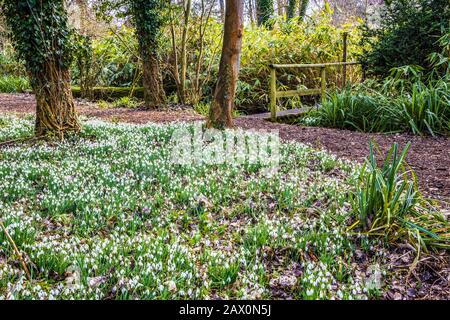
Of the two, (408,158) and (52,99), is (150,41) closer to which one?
(52,99)

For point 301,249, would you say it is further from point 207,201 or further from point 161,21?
point 161,21

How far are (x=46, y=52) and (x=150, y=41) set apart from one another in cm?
525

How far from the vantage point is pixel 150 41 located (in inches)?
460

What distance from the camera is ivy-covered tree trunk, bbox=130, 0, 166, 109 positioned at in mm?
11547

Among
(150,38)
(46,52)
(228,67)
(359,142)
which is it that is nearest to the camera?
(46,52)

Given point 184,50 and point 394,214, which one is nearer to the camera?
point 394,214

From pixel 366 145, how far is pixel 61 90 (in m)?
5.73

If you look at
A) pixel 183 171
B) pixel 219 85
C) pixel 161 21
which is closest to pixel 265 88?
pixel 161 21

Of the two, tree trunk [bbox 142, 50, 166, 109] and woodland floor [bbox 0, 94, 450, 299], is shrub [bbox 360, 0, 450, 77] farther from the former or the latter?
tree trunk [bbox 142, 50, 166, 109]

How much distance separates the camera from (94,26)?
18.4m

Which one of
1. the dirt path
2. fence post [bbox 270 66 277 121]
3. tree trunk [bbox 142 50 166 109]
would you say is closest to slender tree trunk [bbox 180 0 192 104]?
tree trunk [bbox 142 50 166 109]

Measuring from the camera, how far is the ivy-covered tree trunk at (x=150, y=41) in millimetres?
11547

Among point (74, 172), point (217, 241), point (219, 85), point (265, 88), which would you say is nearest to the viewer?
point (217, 241)

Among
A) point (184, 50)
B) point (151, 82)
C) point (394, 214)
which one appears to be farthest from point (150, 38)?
point (394, 214)
